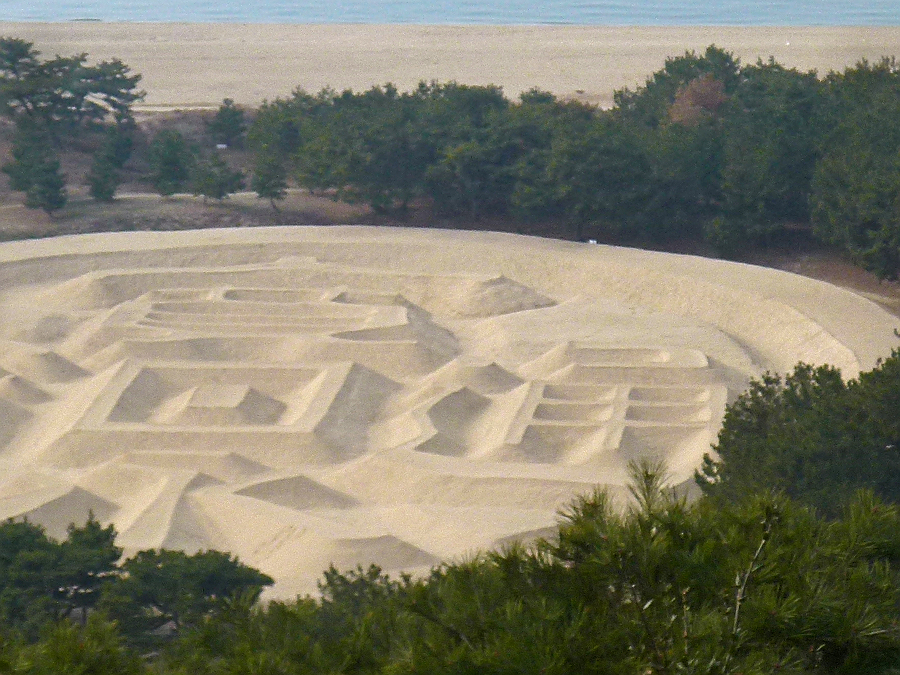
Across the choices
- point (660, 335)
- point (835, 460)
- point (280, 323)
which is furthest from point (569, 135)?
point (835, 460)

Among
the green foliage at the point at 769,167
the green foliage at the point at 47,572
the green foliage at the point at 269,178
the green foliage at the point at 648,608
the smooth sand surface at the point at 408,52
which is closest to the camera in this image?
the green foliage at the point at 648,608

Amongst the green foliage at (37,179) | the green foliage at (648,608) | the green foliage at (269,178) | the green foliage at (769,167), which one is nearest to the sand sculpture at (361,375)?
the green foliage at (37,179)

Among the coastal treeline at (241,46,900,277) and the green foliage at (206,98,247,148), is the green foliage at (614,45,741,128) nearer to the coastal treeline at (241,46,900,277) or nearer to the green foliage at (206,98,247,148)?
the coastal treeline at (241,46,900,277)

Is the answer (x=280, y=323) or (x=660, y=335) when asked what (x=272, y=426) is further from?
(x=660, y=335)

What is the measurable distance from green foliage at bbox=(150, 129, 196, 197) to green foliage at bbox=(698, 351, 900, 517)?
92.5 ft

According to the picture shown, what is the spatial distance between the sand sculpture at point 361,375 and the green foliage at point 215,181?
4.19m

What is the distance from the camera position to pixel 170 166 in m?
43.2

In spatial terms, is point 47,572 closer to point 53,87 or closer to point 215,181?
point 215,181

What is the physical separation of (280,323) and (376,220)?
41.4ft

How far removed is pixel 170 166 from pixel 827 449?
3112 cm

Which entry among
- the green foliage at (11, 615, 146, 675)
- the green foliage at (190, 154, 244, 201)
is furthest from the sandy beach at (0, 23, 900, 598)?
the green foliage at (11, 615, 146, 675)

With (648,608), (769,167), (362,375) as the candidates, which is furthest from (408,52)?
(648,608)

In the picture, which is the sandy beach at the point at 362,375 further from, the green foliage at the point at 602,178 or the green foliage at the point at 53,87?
the green foliage at the point at 53,87

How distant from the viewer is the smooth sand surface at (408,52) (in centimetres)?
6844
